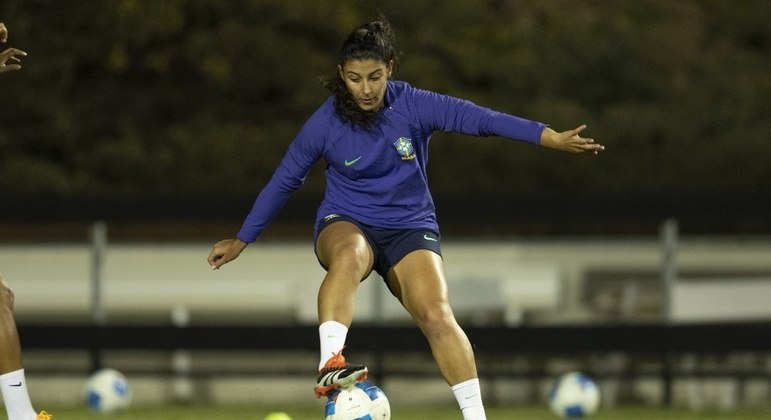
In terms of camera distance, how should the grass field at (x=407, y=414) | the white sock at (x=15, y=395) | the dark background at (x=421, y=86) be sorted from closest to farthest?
the white sock at (x=15, y=395) < the grass field at (x=407, y=414) < the dark background at (x=421, y=86)

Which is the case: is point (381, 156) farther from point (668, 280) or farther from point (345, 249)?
point (668, 280)

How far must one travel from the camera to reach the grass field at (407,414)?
868 centimetres

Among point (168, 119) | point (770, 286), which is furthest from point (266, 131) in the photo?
point (770, 286)

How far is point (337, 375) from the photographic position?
5.31 metres

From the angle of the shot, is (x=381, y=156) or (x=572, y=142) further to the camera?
(x=381, y=156)

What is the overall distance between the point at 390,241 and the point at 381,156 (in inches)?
12.7

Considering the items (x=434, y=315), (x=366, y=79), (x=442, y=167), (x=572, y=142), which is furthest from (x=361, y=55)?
(x=442, y=167)

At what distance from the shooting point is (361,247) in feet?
18.6

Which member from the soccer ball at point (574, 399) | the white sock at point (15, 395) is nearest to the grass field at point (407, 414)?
the soccer ball at point (574, 399)

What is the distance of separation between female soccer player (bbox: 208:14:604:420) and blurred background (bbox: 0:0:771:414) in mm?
3792

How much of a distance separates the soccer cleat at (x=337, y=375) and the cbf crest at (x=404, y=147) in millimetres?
800

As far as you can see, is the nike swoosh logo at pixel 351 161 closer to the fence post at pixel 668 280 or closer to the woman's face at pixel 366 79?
the woman's face at pixel 366 79

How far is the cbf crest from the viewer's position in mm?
5711

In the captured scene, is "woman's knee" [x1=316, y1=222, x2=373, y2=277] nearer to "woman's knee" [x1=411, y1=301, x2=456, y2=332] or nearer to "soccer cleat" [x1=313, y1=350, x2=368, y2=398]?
"woman's knee" [x1=411, y1=301, x2=456, y2=332]
